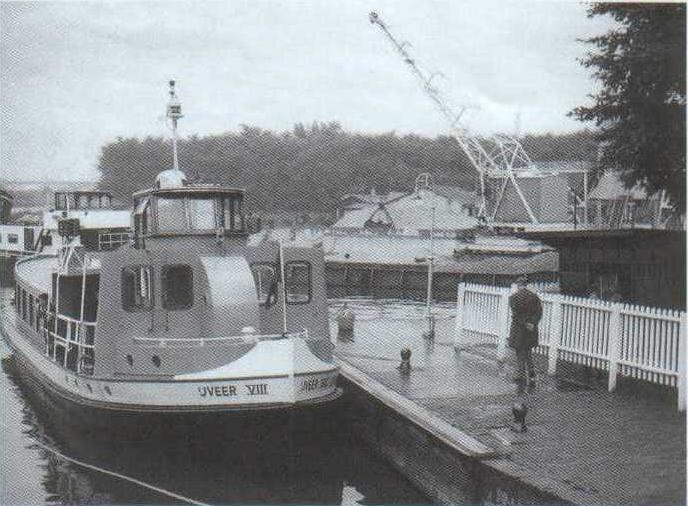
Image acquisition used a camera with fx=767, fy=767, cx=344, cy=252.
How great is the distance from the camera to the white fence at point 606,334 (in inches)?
445

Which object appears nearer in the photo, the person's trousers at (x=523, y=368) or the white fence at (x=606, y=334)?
the white fence at (x=606, y=334)

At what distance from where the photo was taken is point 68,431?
15.9m

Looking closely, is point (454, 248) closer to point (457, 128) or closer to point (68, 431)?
point (457, 128)

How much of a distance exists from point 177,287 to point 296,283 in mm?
2618

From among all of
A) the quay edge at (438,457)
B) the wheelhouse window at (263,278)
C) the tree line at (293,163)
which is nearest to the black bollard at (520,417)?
the quay edge at (438,457)

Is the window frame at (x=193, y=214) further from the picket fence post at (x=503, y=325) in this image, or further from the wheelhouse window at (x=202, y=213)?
the picket fence post at (x=503, y=325)

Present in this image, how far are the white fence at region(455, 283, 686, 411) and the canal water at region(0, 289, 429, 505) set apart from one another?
3866 mm

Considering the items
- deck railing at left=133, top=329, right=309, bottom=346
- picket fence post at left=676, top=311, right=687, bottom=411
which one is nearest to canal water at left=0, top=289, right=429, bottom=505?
deck railing at left=133, top=329, right=309, bottom=346

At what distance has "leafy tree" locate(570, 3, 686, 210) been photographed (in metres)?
10.9

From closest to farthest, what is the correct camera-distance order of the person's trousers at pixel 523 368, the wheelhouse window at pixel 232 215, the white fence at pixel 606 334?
the white fence at pixel 606 334
the person's trousers at pixel 523 368
the wheelhouse window at pixel 232 215

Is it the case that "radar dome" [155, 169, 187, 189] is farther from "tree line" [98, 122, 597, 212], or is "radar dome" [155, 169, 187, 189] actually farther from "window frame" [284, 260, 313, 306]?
"tree line" [98, 122, 597, 212]

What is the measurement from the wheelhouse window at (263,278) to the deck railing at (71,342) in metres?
3.13

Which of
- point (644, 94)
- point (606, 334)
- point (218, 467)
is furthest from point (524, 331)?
point (218, 467)

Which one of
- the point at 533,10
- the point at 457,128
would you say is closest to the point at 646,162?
the point at 533,10
